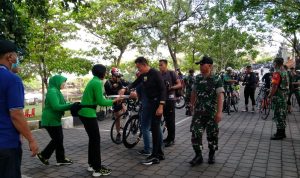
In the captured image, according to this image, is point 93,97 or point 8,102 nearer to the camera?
point 8,102

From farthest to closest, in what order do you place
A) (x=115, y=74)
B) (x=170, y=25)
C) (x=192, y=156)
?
(x=170, y=25) → (x=115, y=74) → (x=192, y=156)

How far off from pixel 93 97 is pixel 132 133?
2.33 meters

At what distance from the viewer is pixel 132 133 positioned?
742 centimetres

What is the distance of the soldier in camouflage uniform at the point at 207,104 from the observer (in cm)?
570

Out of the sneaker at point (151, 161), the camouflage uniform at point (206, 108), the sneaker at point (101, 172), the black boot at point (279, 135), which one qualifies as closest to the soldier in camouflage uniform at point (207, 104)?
the camouflage uniform at point (206, 108)

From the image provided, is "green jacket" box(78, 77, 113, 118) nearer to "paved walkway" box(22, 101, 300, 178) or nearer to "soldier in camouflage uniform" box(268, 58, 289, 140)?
"paved walkway" box(22, 101, 300, 178)

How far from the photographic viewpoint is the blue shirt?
2.85 m

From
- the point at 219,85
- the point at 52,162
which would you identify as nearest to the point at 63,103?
the point at 52,162

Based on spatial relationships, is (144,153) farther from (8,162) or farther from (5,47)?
(5,47)

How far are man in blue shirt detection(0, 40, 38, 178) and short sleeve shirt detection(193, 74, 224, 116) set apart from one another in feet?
11.4

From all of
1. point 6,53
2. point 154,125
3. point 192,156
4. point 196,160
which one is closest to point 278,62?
point 192,156

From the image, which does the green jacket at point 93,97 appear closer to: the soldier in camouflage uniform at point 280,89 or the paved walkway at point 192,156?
the paved walkway at point 192,156

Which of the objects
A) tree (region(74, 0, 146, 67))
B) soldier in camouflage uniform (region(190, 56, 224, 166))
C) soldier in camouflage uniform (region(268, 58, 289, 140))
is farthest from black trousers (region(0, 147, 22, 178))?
tree (region(74, 0, 146, 67))

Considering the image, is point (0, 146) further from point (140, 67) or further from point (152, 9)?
point (152, 9)
